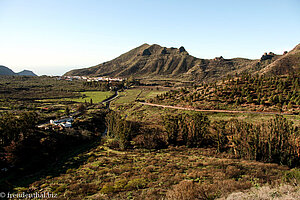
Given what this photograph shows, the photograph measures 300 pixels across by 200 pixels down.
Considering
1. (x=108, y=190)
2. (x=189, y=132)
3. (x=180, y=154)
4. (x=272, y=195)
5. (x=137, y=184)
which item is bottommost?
(x=180, y=154)

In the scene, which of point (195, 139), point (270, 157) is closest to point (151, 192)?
point (270, 157)

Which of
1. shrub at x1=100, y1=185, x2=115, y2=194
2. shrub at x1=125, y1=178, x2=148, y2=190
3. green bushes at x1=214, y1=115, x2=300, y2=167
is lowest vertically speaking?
shrub at x1=100, y1=185, x2=115, y2=194

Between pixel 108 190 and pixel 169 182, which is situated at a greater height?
pixel 169 182

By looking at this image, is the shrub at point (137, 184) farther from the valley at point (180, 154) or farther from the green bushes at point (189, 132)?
the green bushes at point (189, 132)

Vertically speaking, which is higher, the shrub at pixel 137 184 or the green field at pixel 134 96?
the green field at pixel 134 96

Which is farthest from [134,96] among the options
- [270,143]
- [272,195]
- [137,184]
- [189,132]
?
[272,195]

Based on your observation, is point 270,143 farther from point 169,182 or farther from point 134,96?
point 134,96

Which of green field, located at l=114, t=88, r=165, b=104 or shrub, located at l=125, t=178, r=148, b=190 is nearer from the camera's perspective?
shrub, located at l=125, t=178, r=148, b=190

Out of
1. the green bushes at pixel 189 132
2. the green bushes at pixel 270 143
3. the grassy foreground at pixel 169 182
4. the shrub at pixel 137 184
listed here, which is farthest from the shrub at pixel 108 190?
the green bushes at pixel 189 132

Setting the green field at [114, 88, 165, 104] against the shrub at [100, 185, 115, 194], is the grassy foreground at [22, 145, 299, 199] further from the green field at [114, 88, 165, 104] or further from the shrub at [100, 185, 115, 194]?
the green field at [114, 88, 165, 104]

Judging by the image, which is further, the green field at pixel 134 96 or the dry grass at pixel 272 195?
the green field at pixel 134 96

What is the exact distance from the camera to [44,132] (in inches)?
1838

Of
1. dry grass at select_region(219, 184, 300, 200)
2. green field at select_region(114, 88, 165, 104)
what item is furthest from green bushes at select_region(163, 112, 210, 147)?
green field at select_region(114, 88, 165, 104)

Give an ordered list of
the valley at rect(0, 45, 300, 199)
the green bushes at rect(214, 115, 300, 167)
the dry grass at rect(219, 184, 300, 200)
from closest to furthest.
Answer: the dry grass at rect(219, 184, 300, 200) < the valley at rect(0, 45, 300, 199) < the green bushes at rect(214, 115, 300, 167)
